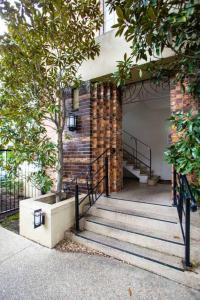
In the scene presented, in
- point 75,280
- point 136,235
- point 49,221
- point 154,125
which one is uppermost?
point 154,125

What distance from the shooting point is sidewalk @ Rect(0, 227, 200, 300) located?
→ 2.02 metres

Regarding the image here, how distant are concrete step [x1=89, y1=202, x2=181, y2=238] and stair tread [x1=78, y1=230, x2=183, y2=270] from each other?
1.16ft

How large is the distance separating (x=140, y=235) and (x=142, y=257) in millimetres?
335

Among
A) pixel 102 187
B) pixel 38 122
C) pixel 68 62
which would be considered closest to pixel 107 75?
pixel 68 62

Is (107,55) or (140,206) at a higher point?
(107,55)

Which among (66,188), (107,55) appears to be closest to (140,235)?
(66,188)

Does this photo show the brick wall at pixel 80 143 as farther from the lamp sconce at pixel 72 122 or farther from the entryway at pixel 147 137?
the entryway at pixel 147 137

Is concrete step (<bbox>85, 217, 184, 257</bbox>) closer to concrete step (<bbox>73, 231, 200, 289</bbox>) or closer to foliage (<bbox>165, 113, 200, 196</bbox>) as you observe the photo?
concrete step (<bbox>73, 231, 200, 289</bbox>)

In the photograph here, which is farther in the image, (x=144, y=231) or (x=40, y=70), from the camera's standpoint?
(x=40, y=70)

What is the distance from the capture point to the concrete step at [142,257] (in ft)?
7.02

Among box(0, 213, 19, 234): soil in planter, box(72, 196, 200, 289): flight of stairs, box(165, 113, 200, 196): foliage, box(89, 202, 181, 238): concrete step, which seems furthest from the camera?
box(0, 213, 19, 234): soil in planter

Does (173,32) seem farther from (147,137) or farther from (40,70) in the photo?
(147,137)

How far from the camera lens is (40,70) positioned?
10.9ft

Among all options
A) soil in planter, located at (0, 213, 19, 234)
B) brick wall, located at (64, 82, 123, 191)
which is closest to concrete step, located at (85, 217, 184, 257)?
brick wall, located at (64, 82, 123, 191)
